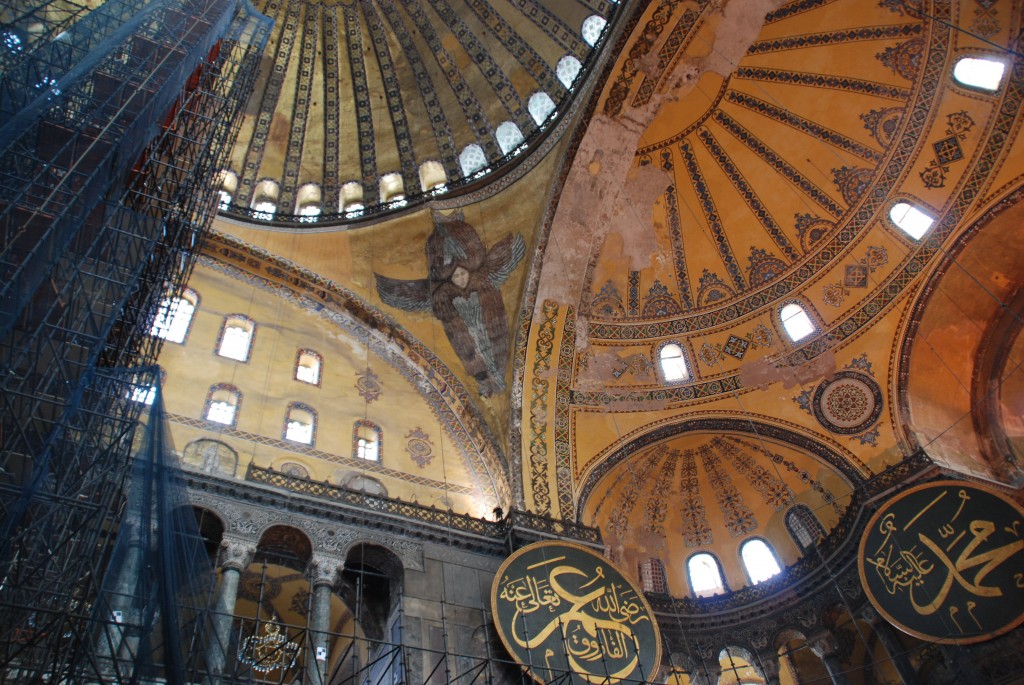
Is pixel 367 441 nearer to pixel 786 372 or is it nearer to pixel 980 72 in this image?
pixel 786 372

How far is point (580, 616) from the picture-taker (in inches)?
351

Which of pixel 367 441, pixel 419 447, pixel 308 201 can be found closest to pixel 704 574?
pixel 419 447

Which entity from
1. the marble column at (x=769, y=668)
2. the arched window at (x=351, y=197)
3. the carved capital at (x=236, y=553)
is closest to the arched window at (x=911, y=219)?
the marble column at (x=769, y=668)

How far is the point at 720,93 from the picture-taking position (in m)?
11.5

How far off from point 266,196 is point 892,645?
10781mm

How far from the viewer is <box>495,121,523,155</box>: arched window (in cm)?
1256

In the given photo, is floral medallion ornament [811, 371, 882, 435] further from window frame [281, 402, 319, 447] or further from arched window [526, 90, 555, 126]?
window frame [281, 402, 319, 447]

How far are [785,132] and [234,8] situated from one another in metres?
7.64

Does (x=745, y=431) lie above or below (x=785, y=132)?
below

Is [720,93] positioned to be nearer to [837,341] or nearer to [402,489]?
[837,341]

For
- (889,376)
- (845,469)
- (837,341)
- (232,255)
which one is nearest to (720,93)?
(837,341)

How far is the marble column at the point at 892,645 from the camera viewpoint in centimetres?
873

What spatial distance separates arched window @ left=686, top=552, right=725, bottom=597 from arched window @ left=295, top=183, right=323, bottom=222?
7766mm

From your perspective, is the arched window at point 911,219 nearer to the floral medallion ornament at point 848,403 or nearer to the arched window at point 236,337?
the floral medallion ornament at point 848,403
